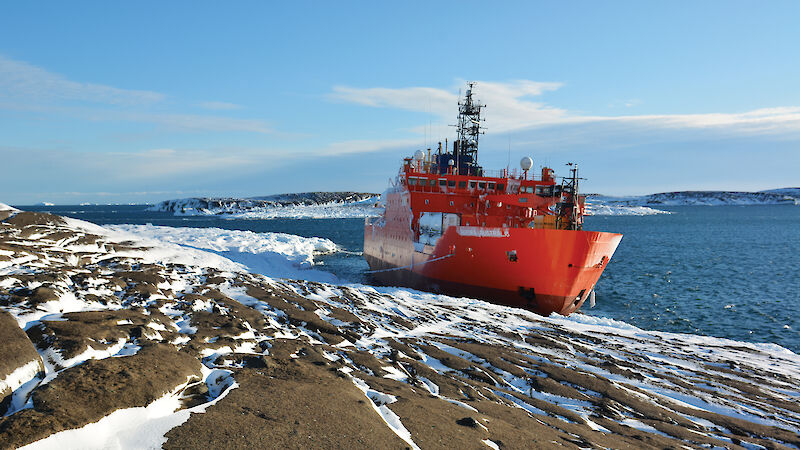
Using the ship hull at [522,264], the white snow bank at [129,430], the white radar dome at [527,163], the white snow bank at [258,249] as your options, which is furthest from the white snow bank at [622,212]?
the white snow bank at [129,430]

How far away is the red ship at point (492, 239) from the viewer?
803 inches

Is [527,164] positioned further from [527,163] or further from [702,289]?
[702,289]

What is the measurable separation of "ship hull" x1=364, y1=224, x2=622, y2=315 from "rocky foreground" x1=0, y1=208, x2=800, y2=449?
511 cm

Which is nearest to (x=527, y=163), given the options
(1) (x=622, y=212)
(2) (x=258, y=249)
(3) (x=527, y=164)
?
(3) (x=527, y=164)

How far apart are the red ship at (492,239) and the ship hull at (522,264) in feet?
0.14

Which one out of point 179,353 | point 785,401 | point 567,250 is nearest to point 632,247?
point 567,250

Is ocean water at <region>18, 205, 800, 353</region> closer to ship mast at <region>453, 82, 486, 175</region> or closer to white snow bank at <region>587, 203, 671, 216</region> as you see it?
ship mast at <region>453, 82, 486, 175</region>

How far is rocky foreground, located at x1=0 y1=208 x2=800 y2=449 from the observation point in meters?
5.12

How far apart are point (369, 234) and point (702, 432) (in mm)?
29377

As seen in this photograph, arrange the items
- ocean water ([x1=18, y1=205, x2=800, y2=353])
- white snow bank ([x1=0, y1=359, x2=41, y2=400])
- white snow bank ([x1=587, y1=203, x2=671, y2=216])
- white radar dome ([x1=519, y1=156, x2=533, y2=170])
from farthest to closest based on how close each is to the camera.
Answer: white snow bank ([x1=587, y1=203, x2=671, y2=216]), white radar dome ([x1=519, y1=156, x2=533, y2=170]), ocean water ([x1=18, y1=205, x2=800, y2=353]), white snow bank ([x1=0, y1=359, x2=41, y2=400])

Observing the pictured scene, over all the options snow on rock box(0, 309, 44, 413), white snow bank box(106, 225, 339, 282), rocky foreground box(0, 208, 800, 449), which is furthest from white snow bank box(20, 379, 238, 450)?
white snow bank box(106, 225, 339, 282)

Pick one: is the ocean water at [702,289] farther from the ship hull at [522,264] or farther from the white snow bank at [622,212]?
the white snow bank at [622,212]

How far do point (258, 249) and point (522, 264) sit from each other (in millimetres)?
23878

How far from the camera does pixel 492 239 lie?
20500 mm
